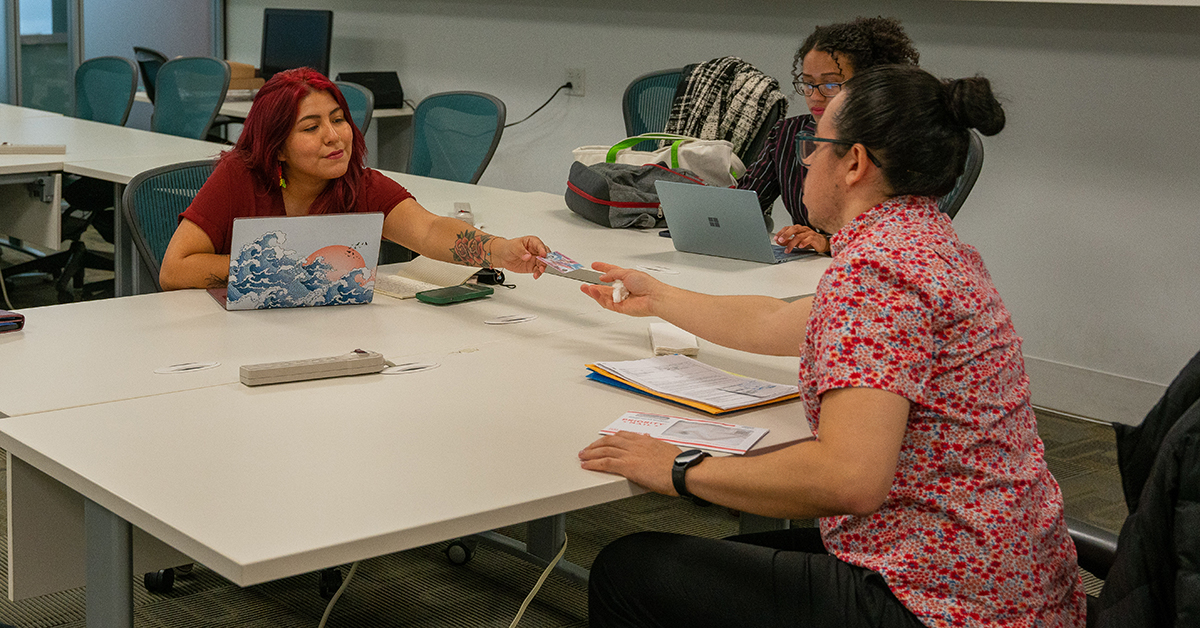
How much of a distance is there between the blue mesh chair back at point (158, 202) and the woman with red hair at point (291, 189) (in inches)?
12.1

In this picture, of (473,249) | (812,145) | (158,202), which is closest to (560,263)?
(473,249)

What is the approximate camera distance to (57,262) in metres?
4.50

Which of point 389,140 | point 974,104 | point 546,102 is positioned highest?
point 974,104

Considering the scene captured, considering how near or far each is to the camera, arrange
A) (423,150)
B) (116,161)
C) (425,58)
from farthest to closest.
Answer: (425,58) < (423,150) < (116,161)

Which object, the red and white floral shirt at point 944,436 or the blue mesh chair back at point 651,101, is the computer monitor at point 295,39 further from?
the red and white floral shirt at point 944,436

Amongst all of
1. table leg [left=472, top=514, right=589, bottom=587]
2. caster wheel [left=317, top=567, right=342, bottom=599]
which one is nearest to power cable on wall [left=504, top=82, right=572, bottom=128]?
table leg [left=472, top=514, right=589, bottom=587]

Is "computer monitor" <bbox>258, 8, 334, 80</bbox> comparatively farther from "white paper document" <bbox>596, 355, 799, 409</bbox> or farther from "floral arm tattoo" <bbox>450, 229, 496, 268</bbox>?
"white paper document" <bbox>596, 355, 799, 409</bbox>

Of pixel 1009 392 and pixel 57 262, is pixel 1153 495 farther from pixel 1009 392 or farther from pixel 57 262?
pixel 57 262

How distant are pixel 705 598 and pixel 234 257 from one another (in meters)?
1.05

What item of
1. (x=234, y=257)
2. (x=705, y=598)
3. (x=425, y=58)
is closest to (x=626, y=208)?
(x=234, y=257)

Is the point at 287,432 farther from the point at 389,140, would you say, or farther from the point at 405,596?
the point at 389,140

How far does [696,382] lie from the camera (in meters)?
1.71

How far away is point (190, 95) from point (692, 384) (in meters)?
3.84

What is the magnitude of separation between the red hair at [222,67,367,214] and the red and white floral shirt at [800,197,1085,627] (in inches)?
51.8
